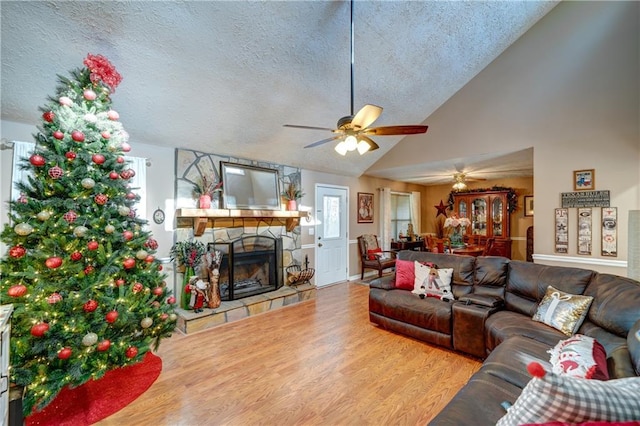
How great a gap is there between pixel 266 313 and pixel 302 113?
290 centimetres

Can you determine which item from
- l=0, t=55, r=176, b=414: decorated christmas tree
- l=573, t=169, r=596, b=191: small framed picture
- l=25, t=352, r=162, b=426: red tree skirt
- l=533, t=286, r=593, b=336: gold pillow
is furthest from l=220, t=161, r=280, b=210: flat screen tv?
l=573, t=169, r=596, b=191: small framed picture

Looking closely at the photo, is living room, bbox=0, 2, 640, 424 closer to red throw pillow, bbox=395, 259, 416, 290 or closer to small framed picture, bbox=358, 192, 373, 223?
red throw pillow, bbox=395, 259, 416, 290

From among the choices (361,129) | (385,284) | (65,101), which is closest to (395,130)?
(361,129)

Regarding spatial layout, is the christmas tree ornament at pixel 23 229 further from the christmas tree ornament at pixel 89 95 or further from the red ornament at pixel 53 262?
the christmas tree ornament at pixel 89 95

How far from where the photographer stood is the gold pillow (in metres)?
2.32

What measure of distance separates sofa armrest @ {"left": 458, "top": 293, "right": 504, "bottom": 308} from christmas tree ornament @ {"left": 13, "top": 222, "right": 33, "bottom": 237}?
143 inches

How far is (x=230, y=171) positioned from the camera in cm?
437

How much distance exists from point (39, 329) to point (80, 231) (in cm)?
62

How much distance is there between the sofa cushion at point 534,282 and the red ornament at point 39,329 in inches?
151

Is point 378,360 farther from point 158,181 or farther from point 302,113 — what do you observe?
point 158,181

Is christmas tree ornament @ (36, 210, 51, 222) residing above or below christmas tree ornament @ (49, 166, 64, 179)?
below

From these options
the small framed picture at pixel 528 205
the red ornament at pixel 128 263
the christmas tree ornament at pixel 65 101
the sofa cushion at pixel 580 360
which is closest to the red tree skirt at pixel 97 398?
the red ornament at pixel 128 263

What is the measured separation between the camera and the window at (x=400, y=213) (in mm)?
7924

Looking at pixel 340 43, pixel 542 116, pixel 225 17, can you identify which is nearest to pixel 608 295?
pixel 542 116
